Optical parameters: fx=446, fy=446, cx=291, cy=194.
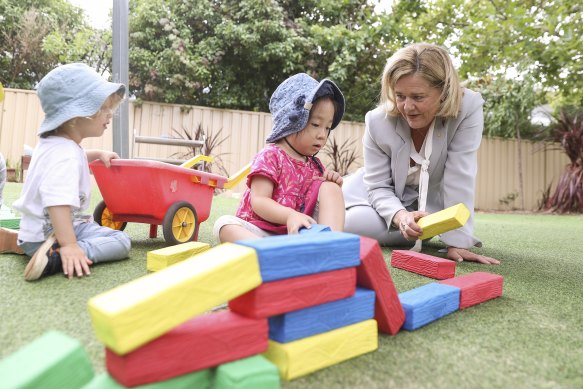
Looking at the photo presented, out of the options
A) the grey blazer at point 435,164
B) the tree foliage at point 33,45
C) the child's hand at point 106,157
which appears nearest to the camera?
the child's hand at point 106,157

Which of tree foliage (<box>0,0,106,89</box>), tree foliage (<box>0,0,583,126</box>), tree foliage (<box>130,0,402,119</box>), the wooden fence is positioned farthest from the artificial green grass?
tree foliage (<box>0,0,106,89</box>)

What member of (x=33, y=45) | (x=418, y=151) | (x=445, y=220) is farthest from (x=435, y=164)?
(x=33, y=45)

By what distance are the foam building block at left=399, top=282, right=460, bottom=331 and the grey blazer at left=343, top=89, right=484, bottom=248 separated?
3.29ft

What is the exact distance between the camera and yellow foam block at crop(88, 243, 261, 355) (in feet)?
1.99

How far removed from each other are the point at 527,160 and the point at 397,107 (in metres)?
8.47

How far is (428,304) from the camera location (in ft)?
3.54

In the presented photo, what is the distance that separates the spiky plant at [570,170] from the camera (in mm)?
7602

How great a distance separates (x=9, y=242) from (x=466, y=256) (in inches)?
77.6

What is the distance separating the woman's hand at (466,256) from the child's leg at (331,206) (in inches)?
28.4

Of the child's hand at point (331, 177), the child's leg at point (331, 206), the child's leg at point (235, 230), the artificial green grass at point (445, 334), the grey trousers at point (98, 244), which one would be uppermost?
the child's hand at point (331, 177)

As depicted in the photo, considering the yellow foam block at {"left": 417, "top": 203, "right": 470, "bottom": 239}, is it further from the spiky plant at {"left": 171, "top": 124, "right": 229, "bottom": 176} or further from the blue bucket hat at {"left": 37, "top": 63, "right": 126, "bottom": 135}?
the spiky plant at {"left": 171, "top": 124, "right": 229, "bottom": 176}

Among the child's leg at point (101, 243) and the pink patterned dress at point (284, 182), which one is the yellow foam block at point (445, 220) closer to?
the pink patterned dress at point (284, 182)

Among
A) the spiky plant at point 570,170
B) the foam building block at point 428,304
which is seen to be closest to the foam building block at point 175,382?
the foam building block at point 428,304

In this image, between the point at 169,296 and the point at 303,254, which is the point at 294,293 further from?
the point at 169,296
